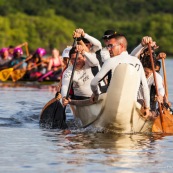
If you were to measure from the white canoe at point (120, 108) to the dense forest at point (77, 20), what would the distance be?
7985 cm

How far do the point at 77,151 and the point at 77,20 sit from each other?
114517mm

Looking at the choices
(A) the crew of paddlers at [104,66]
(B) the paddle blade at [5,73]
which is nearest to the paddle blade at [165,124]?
(A) the crew of paddlers at [104,66]

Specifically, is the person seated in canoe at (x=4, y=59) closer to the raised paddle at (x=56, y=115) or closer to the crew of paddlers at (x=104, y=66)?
the crew of paddlers at (x=104, y=66)

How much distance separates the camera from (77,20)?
126 m

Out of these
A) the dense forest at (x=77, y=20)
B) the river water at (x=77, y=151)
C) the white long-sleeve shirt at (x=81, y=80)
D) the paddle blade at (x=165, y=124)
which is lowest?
the river water at (x=77, y=151)

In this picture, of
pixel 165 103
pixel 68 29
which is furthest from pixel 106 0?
pixel 165 103

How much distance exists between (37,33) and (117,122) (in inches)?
3660

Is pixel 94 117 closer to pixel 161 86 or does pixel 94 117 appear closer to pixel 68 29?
pixel 161 86

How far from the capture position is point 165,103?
47.5 ft

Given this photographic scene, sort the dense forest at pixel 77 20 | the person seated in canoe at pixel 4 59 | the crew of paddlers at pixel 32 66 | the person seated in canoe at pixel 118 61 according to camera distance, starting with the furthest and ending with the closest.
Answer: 1. the dense forest at pixel 77 20
2. the person seated in canoe at pixel 4 59
3. the crew of paddlers at pixel 32 66
4. the person seated in canoe at pixel 118 61

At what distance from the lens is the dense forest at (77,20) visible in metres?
103

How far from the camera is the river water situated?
1072 centimetres

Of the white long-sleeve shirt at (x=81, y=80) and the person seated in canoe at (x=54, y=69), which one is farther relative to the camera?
the person seated in canoe at (x=54, y=69)

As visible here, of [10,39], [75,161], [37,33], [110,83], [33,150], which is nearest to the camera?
[75,161]
